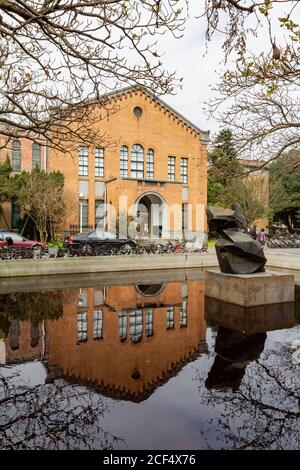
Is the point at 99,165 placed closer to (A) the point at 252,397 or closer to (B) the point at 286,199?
(B) the point at 286,199

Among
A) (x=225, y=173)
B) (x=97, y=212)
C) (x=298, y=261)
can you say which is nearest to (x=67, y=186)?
(x=97, y=212)

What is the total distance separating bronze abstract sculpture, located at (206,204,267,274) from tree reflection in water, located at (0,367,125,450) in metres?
6.16

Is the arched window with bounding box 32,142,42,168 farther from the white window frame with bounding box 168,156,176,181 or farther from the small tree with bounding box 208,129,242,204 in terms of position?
the small tree with bounding box 208,129,242,204

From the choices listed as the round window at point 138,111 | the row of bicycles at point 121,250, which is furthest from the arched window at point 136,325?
the round window at point 138,111

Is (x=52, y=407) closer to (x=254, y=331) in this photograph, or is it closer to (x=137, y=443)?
(x=137, y=443)

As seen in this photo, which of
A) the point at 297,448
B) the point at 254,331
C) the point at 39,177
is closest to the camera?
the point at 297,448

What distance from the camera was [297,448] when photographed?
3680 mm

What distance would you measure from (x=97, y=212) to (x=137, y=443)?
28.7 m

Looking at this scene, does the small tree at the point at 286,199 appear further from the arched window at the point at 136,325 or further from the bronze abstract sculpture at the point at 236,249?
the arched window at the point at 136,325

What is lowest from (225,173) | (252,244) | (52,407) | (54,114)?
(52,407)

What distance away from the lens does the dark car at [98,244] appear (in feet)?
68.6

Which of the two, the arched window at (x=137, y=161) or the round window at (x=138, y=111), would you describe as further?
the round window at (x=138, y=111)

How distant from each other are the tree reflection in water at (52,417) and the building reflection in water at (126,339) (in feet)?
1.22

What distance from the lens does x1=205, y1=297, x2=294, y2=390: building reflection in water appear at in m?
5.50
